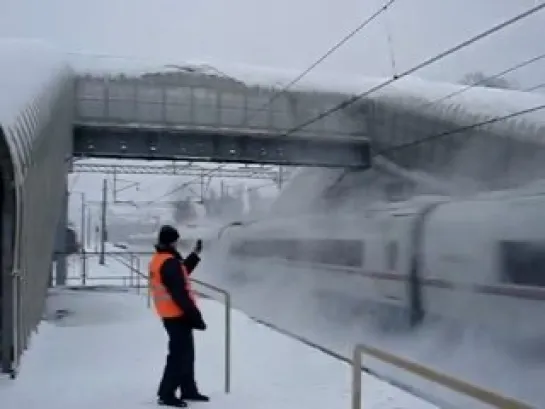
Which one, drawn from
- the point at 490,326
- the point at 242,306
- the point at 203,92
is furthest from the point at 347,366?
the point at 203,92

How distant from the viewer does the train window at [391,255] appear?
17.9m

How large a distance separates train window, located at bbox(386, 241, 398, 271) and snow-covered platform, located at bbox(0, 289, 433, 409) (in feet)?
21.6

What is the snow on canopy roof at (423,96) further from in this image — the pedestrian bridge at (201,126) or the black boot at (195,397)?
the black boot at (195,397)

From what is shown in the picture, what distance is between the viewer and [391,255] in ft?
59.2

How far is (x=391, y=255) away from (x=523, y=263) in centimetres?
538

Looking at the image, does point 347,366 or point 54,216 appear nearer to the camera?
point 347,366

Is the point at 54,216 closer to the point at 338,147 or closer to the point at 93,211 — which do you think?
the point at 338,147

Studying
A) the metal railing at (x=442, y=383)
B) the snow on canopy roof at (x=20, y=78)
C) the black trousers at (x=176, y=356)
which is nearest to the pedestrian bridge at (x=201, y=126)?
the snow on canopy roof at (x=20, y=78)

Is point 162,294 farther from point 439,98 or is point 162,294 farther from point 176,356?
point 439,98

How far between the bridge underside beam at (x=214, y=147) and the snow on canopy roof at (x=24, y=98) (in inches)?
497

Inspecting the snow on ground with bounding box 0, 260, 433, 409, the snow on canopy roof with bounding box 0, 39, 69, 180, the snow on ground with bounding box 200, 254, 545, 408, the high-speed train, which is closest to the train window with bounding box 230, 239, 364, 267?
the high-speed train

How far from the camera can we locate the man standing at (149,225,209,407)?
555 centimetres

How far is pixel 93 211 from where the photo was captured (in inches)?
2372

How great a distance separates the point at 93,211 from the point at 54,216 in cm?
4925
